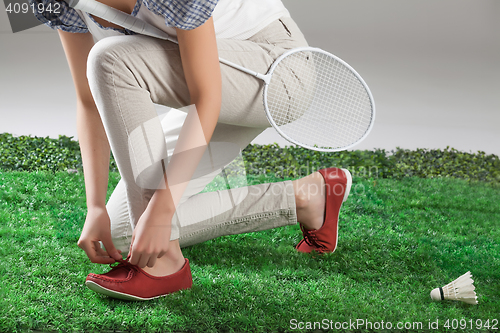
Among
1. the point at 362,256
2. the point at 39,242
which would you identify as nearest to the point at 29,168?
the point at 39,242

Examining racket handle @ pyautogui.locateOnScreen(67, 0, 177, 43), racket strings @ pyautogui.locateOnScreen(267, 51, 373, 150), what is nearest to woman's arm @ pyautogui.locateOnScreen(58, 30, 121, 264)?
racket handle @ pyautogui.locateOnScreen(67, 0, 177, 43)

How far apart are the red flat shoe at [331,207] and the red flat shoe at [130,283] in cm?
57

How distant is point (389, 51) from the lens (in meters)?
6.31

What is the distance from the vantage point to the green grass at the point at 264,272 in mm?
1183

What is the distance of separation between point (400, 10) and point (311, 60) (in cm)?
575

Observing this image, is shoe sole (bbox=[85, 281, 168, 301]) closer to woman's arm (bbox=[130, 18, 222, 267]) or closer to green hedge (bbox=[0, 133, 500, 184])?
woman's arm (bbox=[130, 18, 222, 267])

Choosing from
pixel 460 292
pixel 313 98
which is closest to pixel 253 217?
pixel 313 98

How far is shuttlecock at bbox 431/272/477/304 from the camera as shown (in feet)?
4.34

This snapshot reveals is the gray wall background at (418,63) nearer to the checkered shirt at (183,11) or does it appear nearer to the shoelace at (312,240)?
the shoelace at (312,240)

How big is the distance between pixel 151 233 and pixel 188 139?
216 millimetres

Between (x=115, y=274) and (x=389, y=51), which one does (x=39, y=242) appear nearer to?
(x=115, y=274)

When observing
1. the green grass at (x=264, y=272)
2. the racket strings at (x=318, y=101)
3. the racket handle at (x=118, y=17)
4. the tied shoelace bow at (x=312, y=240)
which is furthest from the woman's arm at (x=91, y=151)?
the tied shoelace bow at (x=312, y=240)

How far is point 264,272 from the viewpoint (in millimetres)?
1513

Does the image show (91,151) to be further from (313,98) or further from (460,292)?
(460,292)
